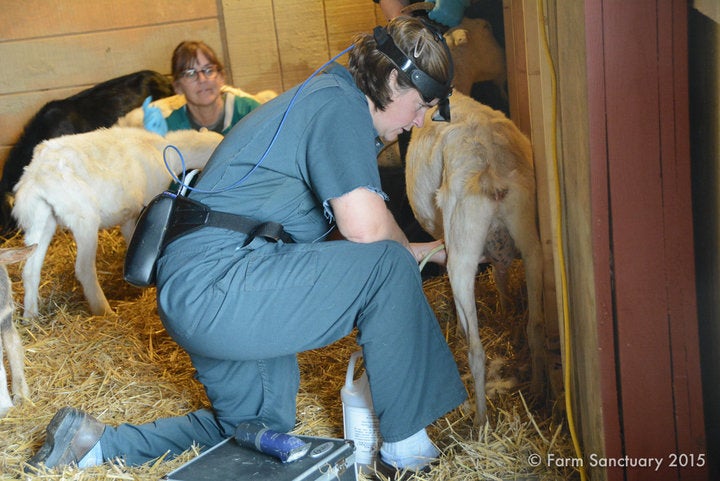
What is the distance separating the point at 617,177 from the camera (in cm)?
238

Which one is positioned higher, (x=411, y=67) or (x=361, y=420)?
(x=411, y=67)

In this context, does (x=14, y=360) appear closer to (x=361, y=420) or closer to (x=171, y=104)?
(x=361, y=420)

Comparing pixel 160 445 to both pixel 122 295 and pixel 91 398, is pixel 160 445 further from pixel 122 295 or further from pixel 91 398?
pixel 122 295

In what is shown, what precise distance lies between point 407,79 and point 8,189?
19.2ft

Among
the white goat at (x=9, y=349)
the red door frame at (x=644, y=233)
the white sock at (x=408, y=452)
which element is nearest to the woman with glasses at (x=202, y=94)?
the white goat at (x=9, y=349)

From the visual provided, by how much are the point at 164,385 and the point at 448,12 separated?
9.39 ft

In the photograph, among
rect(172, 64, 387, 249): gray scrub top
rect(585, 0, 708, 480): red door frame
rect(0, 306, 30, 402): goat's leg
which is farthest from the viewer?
rect(0, 306, 30, 402): goat's leg

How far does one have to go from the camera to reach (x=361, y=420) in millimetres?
3312

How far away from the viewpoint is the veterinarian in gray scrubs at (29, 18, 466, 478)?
3.08 metres

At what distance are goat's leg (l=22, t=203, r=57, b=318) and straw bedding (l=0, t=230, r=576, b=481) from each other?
142 millimetres

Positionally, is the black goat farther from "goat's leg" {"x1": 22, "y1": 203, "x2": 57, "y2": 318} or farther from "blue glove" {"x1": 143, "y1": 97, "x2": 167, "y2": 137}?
"goat's leg" {"x1": 22, "y1": 203, "x2": 57, "y2": 318}

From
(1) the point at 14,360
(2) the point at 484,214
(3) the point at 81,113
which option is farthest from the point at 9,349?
(3) the point at 81,113

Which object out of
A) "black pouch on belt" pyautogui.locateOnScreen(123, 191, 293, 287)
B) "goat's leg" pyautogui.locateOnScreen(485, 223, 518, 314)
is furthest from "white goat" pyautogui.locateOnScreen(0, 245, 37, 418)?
"goat's leg" pyautogui.locateOnScreen(485, 223, 518, 314)

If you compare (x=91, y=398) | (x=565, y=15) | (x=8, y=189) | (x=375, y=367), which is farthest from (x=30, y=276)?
(x=565, y=15)
